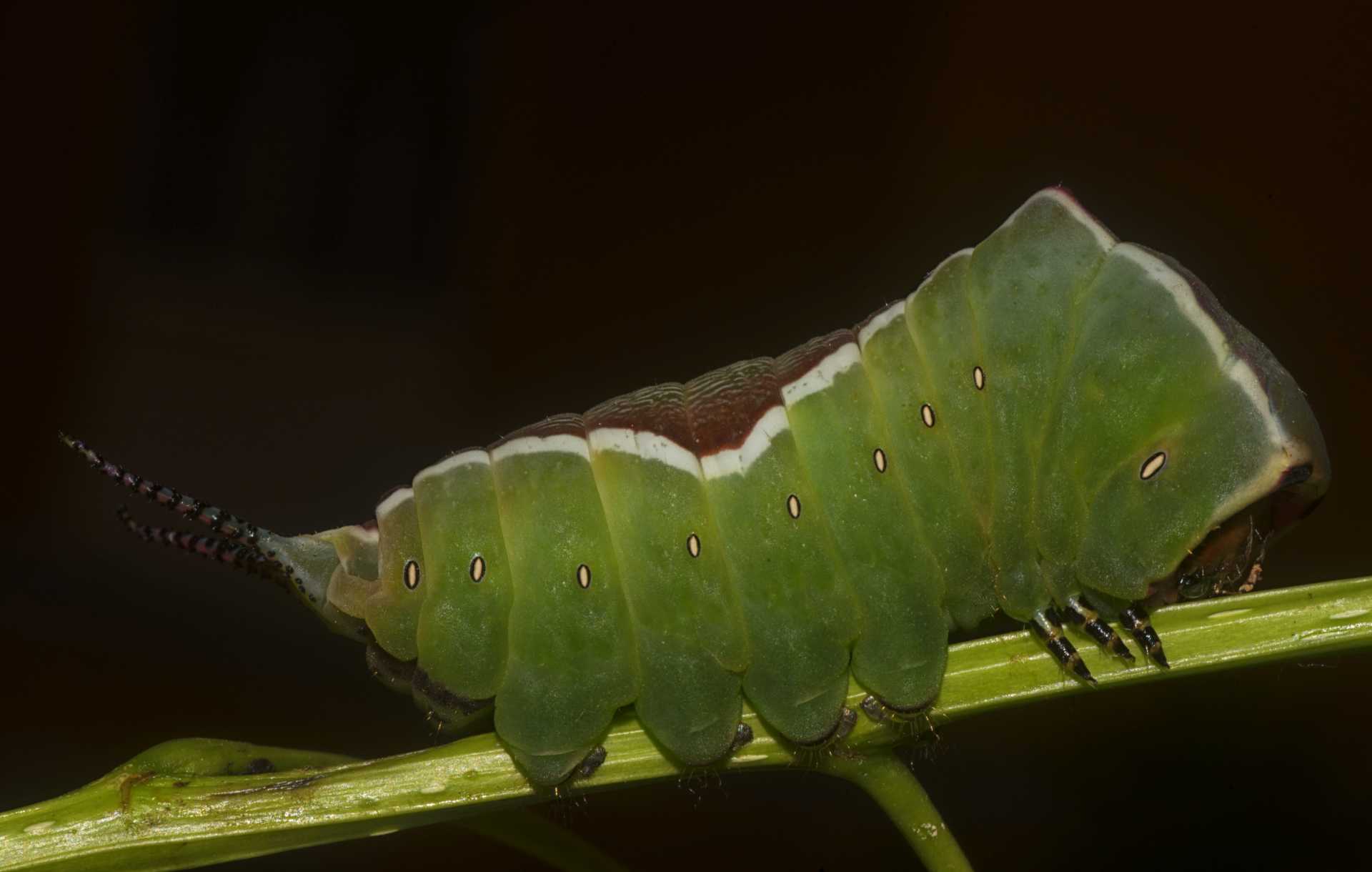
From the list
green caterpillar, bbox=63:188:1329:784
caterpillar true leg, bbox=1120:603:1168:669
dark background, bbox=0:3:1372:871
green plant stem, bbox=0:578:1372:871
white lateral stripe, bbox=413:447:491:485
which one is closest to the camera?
green plant stem, bbox=0:578:1372:871

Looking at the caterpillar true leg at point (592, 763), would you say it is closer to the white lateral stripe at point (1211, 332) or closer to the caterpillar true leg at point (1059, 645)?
the caterpillar true leg at point (1059, 645)

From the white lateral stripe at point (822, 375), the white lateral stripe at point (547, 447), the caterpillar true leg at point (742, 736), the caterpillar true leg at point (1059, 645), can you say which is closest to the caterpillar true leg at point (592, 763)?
the caterpillar true leg at point (742, 736)

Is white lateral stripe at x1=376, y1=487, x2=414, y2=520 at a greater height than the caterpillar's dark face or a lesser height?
greater

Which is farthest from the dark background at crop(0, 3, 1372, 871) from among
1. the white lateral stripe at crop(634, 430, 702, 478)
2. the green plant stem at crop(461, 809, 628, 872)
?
the white lateral stripe at crop(634, 430, 702, 478)

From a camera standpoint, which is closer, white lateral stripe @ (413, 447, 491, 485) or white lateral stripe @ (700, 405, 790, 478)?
white lateral stripe @ (700, 405, 790, 478)

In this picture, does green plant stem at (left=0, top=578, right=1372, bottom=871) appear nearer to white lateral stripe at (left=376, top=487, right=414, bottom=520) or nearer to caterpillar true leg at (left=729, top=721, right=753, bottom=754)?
caterpillar true leg at (left=729, top=721, right=753, bottom=754)

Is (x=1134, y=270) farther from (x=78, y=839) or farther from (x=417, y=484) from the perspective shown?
(x=78, y=839)

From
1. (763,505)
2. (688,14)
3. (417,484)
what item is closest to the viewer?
(763,505)

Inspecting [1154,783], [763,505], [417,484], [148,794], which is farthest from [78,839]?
[1154,783]
